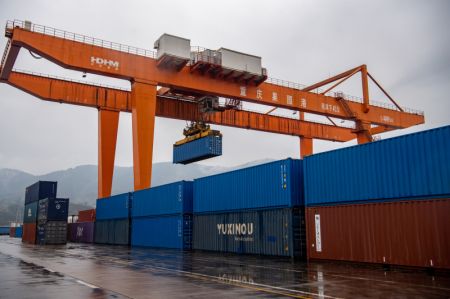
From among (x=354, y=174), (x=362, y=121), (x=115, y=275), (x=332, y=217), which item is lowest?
(x=115, y=275)

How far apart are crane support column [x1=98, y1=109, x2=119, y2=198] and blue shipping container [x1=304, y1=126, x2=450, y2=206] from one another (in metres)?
22.9

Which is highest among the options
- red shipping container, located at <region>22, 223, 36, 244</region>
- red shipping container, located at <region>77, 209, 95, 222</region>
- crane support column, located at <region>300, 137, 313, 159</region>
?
crane support column, located at <region>300, 137, 313, 159</region>

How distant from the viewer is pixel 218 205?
2659 centimetres

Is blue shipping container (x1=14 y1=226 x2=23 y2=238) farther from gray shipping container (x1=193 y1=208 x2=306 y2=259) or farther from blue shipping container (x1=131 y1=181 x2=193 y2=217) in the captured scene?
gray shipping container (x1=193 y1=208 x2=306 y2=259)

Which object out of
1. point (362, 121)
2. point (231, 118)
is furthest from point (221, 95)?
point (362, 121)

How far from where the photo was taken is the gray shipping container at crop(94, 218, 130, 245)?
39.3 m

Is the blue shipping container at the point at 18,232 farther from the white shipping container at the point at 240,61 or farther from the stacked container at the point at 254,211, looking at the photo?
the white shipping container at the point at 240,61

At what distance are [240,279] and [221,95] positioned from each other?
2178 cm

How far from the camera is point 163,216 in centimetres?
3262

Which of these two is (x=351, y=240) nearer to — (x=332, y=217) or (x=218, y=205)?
(x=332, y=217)

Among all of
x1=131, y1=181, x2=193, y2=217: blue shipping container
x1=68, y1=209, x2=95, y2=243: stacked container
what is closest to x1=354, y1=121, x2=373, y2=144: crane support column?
x1=131, y1=181, x2=193, y2=217: blue shipping container

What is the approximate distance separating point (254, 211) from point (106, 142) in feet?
70.3

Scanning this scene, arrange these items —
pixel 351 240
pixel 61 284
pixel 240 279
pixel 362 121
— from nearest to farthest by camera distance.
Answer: pixel 61 284, pixel 240 279, pixel 351 240, pixel 362 121

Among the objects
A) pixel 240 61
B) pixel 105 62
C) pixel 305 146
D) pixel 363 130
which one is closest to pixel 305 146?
pixel 305 146
